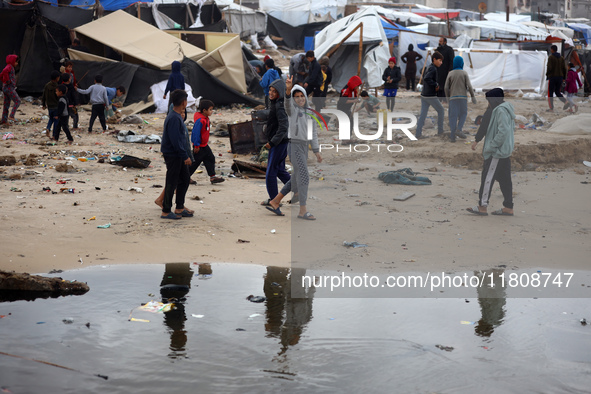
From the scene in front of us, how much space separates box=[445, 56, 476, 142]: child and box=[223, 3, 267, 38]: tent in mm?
17708

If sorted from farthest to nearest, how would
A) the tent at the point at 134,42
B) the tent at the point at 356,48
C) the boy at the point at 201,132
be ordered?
the tent at the point at 356,48 < the tent at the point at 134,42 < the boy at the point at 201,132

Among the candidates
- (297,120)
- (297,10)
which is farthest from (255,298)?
(297,10)

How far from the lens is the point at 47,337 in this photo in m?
3.96

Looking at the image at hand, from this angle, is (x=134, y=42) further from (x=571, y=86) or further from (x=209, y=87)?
(x=571, y=86)

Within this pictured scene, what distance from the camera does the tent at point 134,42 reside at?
1621 cm

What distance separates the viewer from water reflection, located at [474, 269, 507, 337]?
4.20 m

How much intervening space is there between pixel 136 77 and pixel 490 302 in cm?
1283

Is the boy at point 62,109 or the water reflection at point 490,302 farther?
the boy at point 62,109

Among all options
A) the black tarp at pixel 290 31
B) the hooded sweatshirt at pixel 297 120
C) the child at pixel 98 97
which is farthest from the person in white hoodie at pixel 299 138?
the black tarp at pixel 290 31

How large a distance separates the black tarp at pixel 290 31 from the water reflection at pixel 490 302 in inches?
1055

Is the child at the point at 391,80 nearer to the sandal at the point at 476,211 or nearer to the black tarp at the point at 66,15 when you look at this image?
the sandal at the point at 476,211

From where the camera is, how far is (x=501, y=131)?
661cm

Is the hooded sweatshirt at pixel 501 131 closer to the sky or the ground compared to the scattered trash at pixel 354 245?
closer to the sky

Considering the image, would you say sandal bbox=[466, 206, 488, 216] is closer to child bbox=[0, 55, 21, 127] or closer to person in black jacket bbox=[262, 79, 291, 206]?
person in black jacket bbox=[262, 79, 291, 206]
